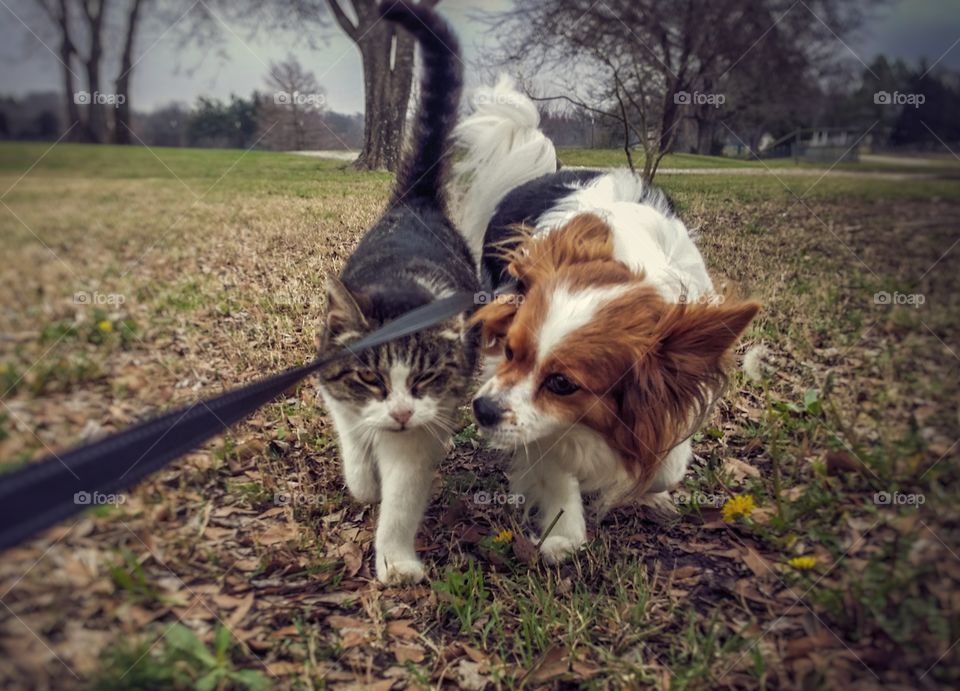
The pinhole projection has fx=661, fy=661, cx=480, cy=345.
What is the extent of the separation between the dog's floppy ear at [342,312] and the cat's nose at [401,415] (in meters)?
0.37

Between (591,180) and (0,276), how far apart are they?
9.17ft

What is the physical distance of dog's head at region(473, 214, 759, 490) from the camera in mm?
2359

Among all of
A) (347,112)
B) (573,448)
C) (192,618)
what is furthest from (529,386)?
(347,112)

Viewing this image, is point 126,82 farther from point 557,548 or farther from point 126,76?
point 557,548

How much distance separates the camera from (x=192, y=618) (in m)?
1.85

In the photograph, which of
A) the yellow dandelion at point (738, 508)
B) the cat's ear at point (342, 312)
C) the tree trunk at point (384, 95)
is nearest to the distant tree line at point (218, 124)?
the tree trunk at point (384, 95)

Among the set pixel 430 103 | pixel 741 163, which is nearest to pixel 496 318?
pixel 430 103

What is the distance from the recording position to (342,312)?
2697mm

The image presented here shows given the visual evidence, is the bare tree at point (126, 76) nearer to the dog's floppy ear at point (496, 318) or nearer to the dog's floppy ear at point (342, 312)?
the dog's floppy ear at point (342, 312)

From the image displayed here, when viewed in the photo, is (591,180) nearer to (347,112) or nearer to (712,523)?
(347,112)

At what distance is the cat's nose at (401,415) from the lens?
2.55 m

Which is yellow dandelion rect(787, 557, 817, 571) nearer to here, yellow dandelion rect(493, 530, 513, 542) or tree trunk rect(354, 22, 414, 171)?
yellow dandelion rect(493, 530, 513, 542)

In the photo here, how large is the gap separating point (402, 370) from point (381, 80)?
4.49 ft

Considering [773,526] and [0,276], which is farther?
[773,526]
